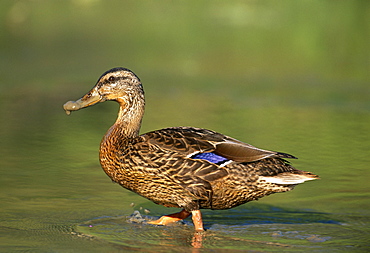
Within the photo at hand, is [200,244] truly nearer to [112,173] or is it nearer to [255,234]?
[255,234]

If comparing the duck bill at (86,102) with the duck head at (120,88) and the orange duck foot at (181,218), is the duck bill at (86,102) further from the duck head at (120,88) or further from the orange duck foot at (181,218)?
the orange duck foot at (181,218)

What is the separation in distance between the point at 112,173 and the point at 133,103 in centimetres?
73

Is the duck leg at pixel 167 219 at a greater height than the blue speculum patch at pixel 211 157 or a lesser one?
lesser

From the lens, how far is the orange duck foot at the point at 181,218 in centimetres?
644

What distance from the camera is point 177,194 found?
6.47 m

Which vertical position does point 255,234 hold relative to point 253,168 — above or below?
below

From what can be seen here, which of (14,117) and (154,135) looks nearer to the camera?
(154,135)

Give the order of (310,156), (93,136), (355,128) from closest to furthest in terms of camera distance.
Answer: (310,156) < (93,136) < (355,128)

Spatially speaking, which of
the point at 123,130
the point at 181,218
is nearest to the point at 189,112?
the point at 123,130

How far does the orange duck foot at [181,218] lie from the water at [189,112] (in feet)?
→ 0.30

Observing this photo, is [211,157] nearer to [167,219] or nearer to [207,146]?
[207,146]

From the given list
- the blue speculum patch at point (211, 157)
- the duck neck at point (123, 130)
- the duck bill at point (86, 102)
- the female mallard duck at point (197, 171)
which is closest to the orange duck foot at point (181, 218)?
the female mallard duck at point (197, 171)

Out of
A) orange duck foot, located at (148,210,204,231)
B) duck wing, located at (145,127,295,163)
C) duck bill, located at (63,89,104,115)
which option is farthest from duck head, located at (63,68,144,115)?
orange duck foot, located at (148,210,204,231)

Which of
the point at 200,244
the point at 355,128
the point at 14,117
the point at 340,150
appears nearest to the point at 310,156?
the point at 340,150
